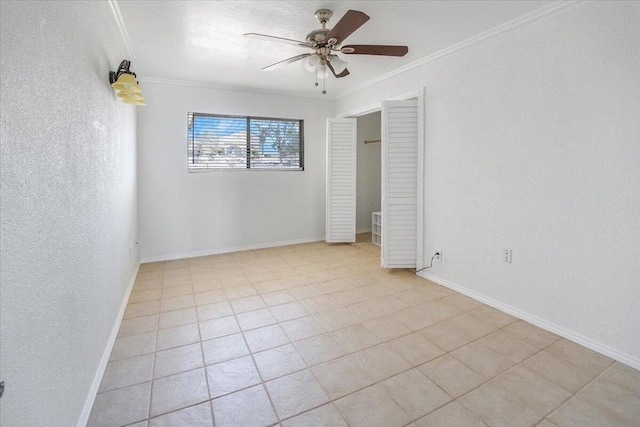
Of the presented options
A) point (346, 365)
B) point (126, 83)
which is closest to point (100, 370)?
point (346, 365)

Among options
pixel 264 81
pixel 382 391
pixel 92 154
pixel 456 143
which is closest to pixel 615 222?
pixel 456 143

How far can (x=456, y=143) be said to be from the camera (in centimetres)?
306

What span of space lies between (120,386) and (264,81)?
362 cm

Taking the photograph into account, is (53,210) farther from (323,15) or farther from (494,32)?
(494,32)

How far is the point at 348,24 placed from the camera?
2037 mm

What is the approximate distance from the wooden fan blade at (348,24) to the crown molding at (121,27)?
1.52 meters

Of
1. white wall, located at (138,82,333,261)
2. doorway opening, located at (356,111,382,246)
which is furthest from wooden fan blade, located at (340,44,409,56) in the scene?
doorway opening, located at (356,111,382,246)

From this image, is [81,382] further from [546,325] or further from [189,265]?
[546,325]

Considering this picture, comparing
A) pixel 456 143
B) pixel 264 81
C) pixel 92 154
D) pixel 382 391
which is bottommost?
pixel 382 391

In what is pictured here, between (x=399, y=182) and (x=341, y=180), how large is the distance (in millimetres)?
1450

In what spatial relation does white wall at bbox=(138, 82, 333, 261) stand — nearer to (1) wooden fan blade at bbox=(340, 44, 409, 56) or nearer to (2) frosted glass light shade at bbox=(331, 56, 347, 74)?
(2) frosted glass light shade at bbox=(331, 56, 347, 74)

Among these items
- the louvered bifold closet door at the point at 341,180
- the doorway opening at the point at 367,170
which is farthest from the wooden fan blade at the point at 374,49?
the doorway opening at the point at 367,170

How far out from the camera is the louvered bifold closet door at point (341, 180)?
481 cm

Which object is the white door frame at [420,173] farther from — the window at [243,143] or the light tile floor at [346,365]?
the window at [243,143]
